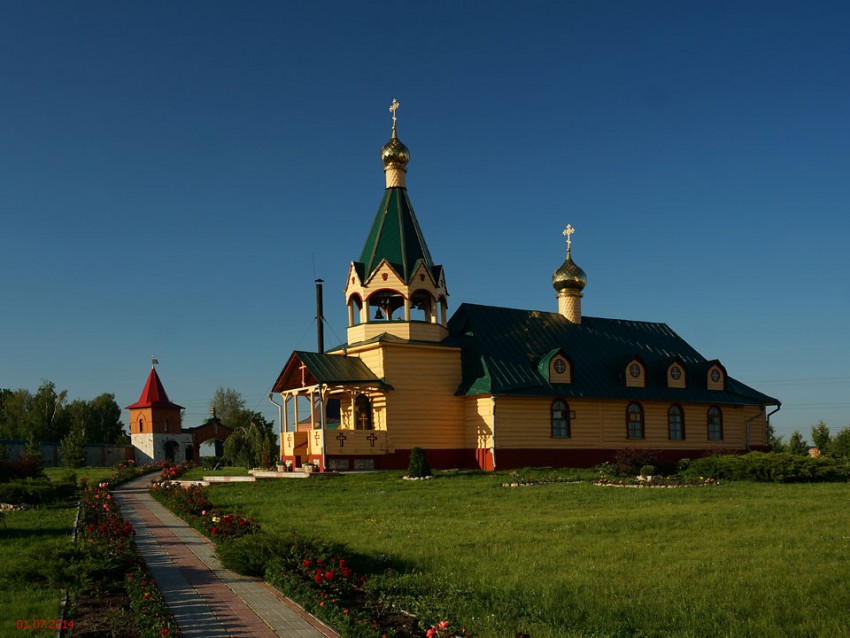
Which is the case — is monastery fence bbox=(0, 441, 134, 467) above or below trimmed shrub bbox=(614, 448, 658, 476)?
below

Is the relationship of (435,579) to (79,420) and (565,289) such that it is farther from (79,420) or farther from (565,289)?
(79,420)

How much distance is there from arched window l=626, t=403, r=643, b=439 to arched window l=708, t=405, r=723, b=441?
3.69 metres

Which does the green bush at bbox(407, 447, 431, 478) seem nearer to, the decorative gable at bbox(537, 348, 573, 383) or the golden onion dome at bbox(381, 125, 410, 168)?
the decorative gable at bbox(537, 348, 573, 383)

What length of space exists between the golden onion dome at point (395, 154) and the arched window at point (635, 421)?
492 inches

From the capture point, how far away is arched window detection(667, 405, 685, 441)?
33.8 m

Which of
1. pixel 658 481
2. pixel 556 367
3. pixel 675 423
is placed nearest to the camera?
pixel 658 481

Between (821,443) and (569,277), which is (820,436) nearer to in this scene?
(821,443)

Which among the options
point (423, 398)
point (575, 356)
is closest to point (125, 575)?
point (423, 398)

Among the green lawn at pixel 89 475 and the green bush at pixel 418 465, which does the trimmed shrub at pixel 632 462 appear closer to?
the green bush at pixel 418 465

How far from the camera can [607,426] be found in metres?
32.1

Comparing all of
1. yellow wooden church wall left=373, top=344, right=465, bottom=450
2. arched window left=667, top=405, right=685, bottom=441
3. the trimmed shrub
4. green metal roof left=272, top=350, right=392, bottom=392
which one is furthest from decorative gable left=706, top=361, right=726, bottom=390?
green metal roof left=272, top=350, right=392, bottom=392

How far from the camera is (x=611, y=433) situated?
105 ft

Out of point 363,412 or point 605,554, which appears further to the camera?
point 363,412
